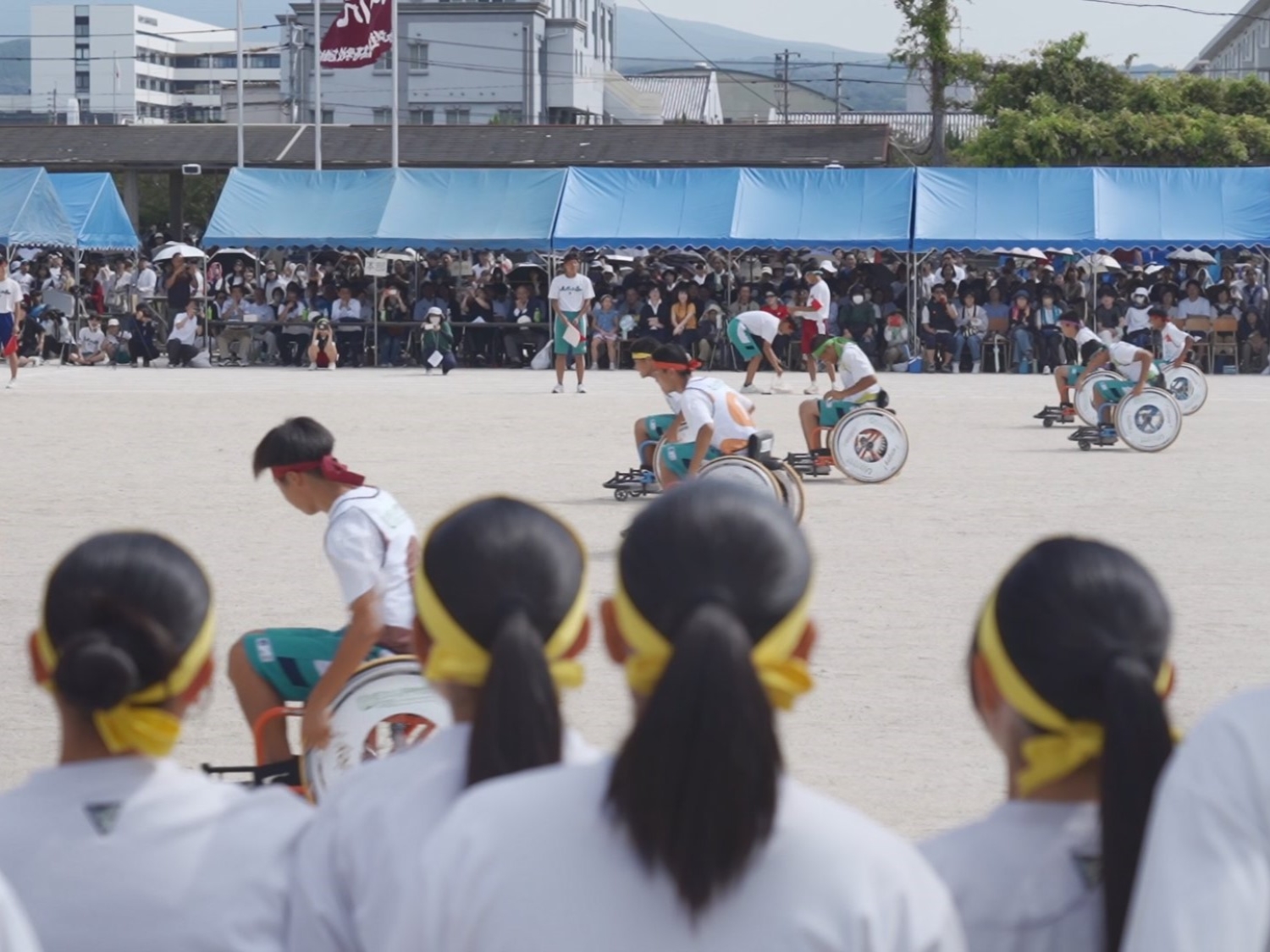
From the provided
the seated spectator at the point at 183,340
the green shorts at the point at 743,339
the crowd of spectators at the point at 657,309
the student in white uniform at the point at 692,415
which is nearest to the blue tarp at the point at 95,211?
the crowd of spectators at the point at 657,309

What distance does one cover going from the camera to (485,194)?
30.8 metres

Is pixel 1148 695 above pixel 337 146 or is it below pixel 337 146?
below

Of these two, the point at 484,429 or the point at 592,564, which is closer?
the point at 592,564

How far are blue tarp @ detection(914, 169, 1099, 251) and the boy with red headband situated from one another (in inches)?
929

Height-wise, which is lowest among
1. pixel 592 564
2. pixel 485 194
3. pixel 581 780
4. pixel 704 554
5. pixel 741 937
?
pixel 592 564

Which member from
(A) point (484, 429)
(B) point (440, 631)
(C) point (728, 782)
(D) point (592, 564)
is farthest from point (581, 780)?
(A) point (484, 429)

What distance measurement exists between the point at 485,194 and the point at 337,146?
16.4 meters

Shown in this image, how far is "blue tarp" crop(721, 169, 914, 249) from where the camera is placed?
94.5 feet

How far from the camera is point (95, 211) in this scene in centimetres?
3284

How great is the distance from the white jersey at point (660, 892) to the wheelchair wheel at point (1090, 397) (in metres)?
15.9

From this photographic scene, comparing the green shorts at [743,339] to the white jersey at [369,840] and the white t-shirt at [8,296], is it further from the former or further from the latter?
the white jersey at [369,840]

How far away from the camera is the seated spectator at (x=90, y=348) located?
30.8m

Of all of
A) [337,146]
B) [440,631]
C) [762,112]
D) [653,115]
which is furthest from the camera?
[762,112]

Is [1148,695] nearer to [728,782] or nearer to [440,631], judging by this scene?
[728,782]
